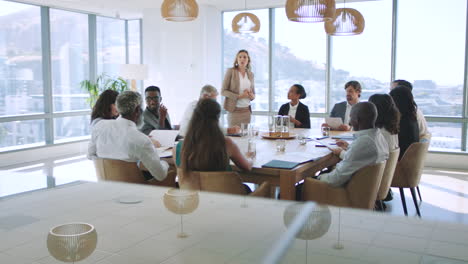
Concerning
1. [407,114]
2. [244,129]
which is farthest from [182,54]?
[407,114]

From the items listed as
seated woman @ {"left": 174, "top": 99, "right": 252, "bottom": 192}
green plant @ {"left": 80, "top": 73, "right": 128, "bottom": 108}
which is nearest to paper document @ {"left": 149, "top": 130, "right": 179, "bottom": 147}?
seated woman @ {"left": 174, "top": 99, "right": 252, "bottom": 192}

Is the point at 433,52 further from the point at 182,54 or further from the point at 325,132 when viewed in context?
the point at 182,54

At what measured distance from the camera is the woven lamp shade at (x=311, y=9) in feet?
13.2

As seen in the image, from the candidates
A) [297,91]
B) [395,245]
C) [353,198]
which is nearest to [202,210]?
[395,245]

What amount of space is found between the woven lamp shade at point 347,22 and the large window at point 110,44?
19.5 feet

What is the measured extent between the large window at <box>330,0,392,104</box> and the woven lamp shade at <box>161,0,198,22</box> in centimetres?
397

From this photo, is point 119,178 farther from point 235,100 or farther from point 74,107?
point 74,107

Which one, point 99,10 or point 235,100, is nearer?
point 235,100

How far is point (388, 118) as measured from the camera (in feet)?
12.3

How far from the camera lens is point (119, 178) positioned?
3242mm

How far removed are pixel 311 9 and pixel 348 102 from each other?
1826 mm

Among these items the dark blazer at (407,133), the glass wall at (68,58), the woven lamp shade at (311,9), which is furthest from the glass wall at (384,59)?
the woven lamp shade at (311,9)

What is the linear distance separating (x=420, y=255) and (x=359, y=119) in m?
2.28

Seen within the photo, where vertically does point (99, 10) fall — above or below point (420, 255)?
above
